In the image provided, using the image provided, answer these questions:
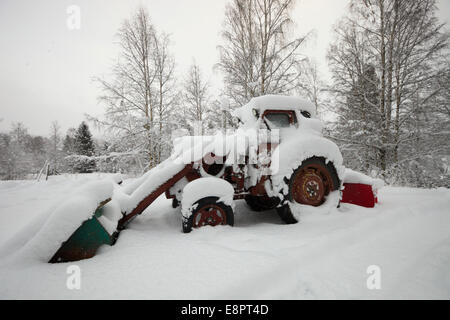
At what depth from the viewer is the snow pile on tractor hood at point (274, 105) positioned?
3316mm

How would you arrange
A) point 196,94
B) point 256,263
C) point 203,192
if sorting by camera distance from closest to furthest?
point 256,263 → point 203,192 → point 196,94

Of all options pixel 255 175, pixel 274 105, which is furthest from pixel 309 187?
pixel 274 105

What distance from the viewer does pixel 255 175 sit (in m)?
3.02

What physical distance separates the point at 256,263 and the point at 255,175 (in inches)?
58.3

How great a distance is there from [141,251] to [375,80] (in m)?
10.5

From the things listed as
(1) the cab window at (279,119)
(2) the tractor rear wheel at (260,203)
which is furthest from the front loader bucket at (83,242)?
(1) the cab window at (279,119)

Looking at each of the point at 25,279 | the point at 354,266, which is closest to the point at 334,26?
the point at 354,266

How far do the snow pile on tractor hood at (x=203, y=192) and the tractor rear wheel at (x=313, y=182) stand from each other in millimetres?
1089

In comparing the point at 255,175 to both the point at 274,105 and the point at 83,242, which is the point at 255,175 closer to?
the point at 274,105

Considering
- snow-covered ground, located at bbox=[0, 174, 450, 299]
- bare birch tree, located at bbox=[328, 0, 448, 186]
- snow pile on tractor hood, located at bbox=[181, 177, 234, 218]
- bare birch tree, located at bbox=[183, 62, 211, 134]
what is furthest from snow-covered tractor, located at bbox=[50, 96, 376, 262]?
bare birch tree, located at bbox=[183, 62, 211, 134]

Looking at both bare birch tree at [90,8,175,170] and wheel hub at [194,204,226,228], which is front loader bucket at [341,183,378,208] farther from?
bare birch tree at [90,8,175,170]

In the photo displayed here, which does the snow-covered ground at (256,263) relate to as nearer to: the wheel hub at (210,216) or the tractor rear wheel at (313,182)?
the wheel hub at (210,216)

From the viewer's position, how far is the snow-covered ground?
4.57ft

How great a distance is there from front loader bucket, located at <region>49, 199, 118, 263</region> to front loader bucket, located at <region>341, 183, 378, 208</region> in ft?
12.8
